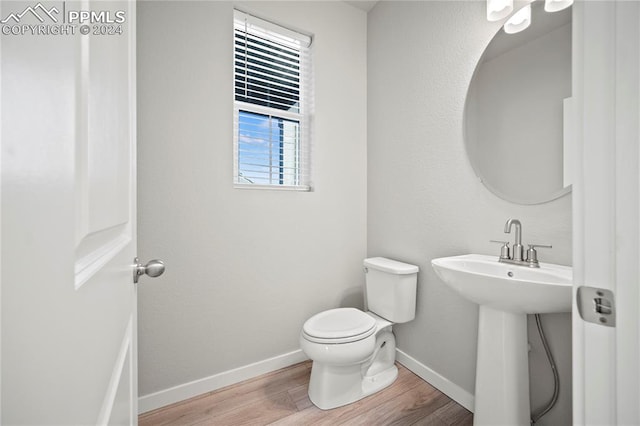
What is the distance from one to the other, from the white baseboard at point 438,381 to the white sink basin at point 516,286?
29.0 inches

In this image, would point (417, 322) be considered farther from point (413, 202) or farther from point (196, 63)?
point (196, 63)

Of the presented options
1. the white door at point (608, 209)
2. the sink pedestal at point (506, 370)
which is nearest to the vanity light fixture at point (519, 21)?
the white door at point (608, 209)

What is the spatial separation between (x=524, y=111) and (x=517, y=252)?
26.3 inches

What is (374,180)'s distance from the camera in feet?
7.13

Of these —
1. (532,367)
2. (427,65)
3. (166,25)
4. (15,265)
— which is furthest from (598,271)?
(166,25)

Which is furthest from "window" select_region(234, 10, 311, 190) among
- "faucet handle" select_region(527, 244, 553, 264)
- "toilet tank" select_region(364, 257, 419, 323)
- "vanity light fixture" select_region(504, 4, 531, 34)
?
"faucet handle" select_region(527, 244, 553, 264)

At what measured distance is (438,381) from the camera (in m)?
1.66

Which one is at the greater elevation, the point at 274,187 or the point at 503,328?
the point at 274,187

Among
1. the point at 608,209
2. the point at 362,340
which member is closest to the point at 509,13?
the point at 608,209

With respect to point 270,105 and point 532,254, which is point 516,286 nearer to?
point 532,254

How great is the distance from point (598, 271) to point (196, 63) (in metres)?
1.92

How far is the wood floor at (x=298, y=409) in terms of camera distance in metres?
1.42

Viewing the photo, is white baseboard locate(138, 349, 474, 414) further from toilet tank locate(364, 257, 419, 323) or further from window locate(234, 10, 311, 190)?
window locate(234, 10, 311, 190)

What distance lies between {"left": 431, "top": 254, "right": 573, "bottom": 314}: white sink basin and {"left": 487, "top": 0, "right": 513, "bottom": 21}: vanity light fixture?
1.17 m
